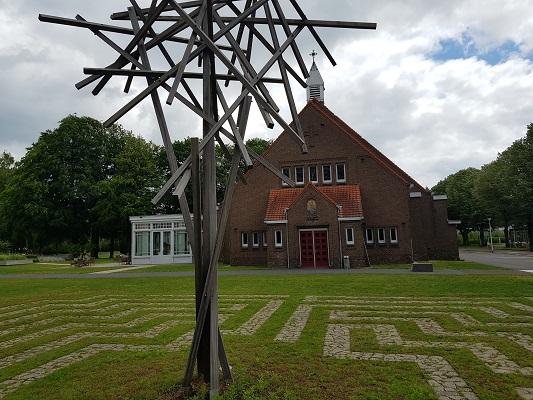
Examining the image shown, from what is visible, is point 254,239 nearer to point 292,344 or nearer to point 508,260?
point 508,260

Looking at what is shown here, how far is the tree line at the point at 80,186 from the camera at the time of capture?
4294 centimetres

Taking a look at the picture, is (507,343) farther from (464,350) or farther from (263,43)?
(263,43)

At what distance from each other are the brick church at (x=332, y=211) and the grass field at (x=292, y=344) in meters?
12.4

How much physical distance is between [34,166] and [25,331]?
137ft

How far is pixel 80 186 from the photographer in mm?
44500

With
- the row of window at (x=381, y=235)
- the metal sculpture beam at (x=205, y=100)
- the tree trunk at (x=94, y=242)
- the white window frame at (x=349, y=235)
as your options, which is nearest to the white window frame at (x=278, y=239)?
the white window frame at (x=349, y=235)

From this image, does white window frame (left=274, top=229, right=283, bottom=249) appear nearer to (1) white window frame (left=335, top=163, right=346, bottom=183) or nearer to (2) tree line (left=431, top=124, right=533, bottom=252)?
(1) white window frame (left=335, top=163, right=346, bottom=183)

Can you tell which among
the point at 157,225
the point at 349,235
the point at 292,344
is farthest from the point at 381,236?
the point at 292,344

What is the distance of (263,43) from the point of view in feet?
21.7

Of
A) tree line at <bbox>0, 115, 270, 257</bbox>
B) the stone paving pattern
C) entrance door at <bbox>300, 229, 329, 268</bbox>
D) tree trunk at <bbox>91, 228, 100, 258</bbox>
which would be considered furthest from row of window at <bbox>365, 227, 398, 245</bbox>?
tree trunk at <bbox>91, 228, 100, 258</bbox>

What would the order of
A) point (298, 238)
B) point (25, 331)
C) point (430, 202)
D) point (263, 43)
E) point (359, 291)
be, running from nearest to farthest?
point (263, 43)
point (25, 331)
point (359, 291)
point (298, 238)
point (430, 202)

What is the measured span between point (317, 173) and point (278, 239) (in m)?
6.11

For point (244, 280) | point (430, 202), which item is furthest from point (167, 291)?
point (430, 202)

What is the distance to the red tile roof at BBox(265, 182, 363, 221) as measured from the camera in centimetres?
2628
